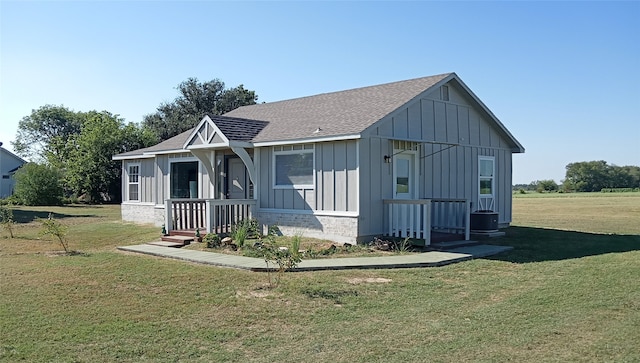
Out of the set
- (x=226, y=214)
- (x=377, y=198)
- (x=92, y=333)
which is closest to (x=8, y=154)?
(x=226, y=214)

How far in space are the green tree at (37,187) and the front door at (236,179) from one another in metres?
23.8

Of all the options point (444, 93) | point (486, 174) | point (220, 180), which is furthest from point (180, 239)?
point (486, 174)

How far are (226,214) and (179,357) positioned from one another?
9267 mm

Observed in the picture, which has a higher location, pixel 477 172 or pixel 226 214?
pixel 477 172

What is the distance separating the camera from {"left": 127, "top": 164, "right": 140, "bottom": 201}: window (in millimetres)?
21955

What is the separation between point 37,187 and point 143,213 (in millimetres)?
18031

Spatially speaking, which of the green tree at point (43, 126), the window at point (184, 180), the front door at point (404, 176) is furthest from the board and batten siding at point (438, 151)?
the green tree at point (43, 126)

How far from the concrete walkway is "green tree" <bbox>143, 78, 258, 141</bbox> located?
38081 mm

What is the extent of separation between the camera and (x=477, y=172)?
57.3 ft

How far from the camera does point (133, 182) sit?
22266 mm

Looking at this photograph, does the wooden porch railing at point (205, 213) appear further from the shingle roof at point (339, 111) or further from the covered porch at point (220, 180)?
the shingle roof at point (339, 111)

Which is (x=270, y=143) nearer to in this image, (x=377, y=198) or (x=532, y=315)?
(x=377, y=198)

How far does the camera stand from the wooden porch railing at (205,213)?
14.4m

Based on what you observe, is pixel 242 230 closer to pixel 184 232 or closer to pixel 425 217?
pixel 184 232
